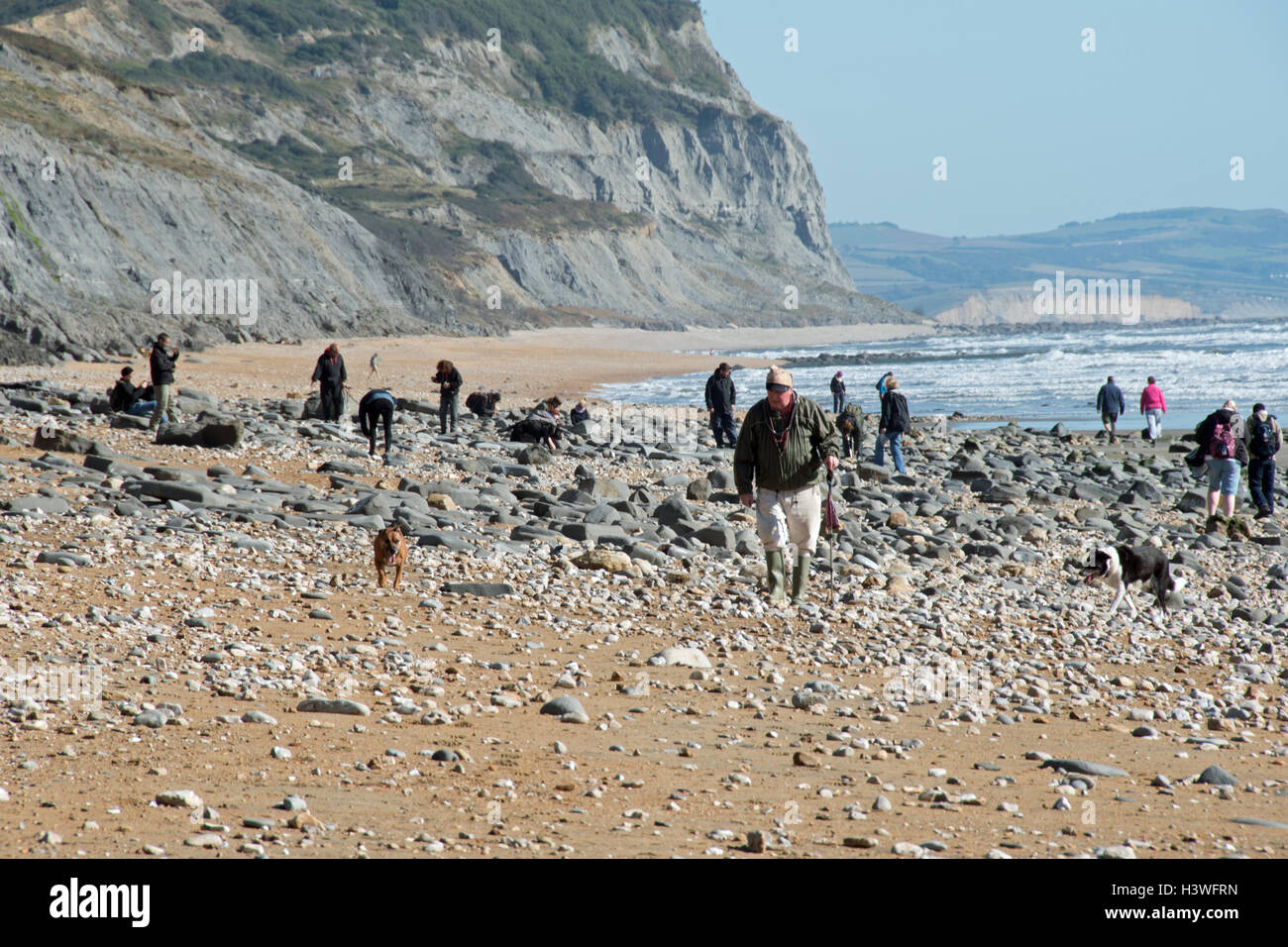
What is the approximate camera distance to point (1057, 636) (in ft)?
31.4

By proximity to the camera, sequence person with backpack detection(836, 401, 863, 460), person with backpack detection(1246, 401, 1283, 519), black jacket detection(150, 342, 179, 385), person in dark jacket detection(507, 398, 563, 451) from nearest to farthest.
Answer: person with backpack detection(1246, 401, 1283, 519) < black jacket detection(150, 342, 179, 385) < person with backpack detection(836, 401, 863, 460) < person in dark jacket detection(507, 398, 563, 451)

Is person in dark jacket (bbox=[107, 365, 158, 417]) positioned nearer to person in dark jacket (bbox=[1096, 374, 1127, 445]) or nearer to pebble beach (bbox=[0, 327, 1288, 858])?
pebble beach (bbox=[0, 327, 1288, 858])

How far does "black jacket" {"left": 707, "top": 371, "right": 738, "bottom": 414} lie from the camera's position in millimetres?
21109

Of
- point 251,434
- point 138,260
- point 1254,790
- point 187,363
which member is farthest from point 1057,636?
point 138,260

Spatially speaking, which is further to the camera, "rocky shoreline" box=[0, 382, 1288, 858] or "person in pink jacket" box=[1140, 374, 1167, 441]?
"person in pink jacket" box=[1140, 374, 1167, 441]

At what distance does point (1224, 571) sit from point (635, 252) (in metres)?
116

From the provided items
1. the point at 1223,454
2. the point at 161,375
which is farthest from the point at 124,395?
the point at 1223,454

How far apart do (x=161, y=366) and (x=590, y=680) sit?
1236cm

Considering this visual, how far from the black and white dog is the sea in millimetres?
22637

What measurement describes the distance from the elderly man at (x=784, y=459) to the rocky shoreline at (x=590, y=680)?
0.77 metres

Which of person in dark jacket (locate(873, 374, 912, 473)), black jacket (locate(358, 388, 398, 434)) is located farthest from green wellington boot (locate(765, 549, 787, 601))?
person in dark jacket (locate(873, 374, 912, 473))

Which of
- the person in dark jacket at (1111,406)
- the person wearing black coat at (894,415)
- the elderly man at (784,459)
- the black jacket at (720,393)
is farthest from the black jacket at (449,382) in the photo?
the person in dark jacket at (1111,406)

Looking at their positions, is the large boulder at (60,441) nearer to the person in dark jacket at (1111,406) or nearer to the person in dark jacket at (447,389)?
the person in dark jacket at (447,389)

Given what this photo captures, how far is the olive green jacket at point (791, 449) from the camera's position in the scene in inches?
356
